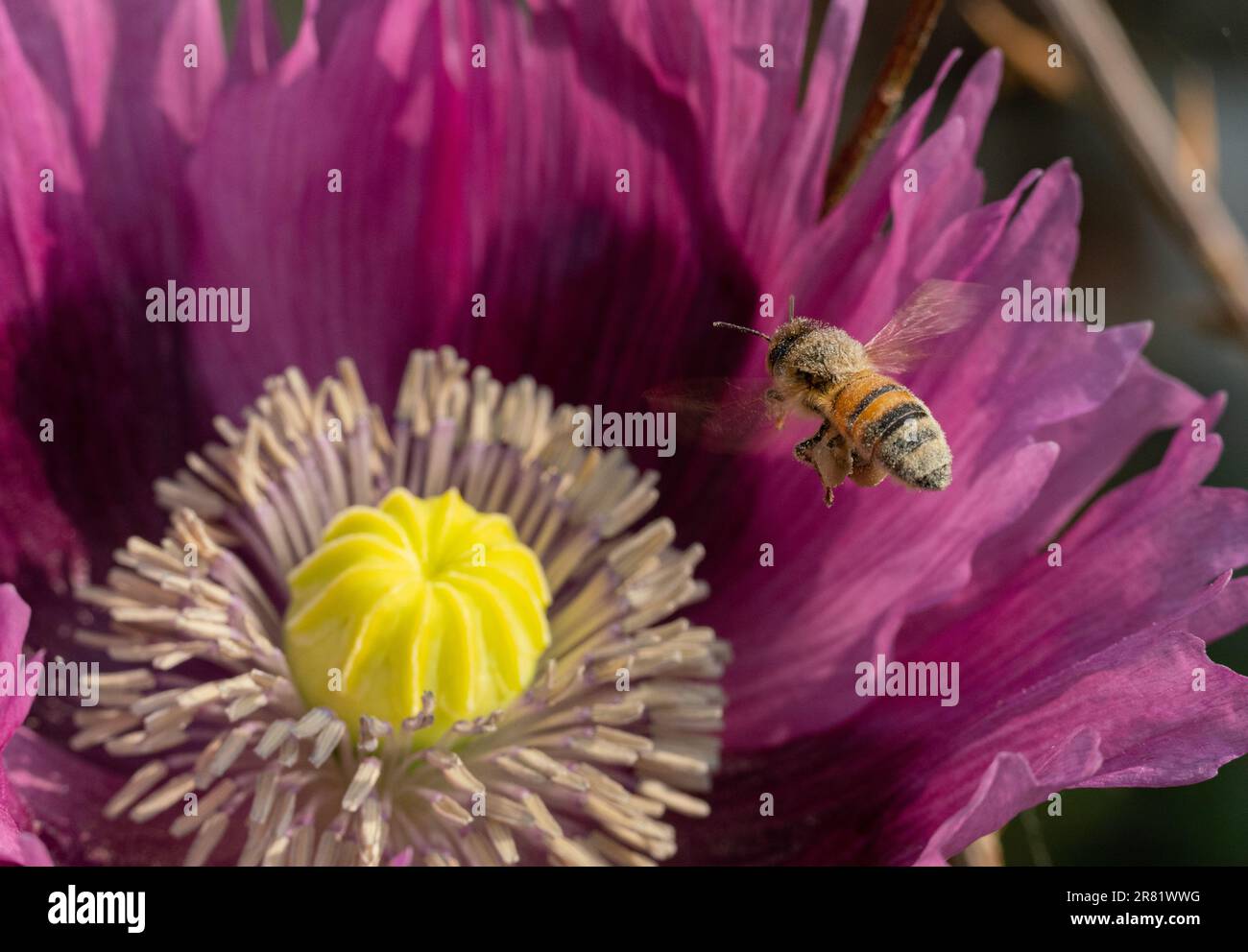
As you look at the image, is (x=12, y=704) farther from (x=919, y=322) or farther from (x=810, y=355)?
(x=919, y=322)

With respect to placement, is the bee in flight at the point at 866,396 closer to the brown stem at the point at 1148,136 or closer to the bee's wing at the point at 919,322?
the bee's wing at the point at 919,322

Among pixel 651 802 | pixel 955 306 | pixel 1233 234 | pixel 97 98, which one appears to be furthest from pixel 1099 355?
pixel 97 98

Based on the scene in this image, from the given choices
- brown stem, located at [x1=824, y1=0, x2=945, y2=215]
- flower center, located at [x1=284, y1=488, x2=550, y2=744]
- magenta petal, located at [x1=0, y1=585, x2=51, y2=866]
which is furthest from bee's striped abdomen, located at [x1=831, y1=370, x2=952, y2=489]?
magenta petal, located at [x1=0, y1=585, x2=51, y2=866]

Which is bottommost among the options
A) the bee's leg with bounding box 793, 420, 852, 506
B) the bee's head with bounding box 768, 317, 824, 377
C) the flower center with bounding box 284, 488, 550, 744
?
the flower center with bounding box 284, 488, 550, 744

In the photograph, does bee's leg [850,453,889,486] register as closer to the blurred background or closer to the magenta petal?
the blurred background
